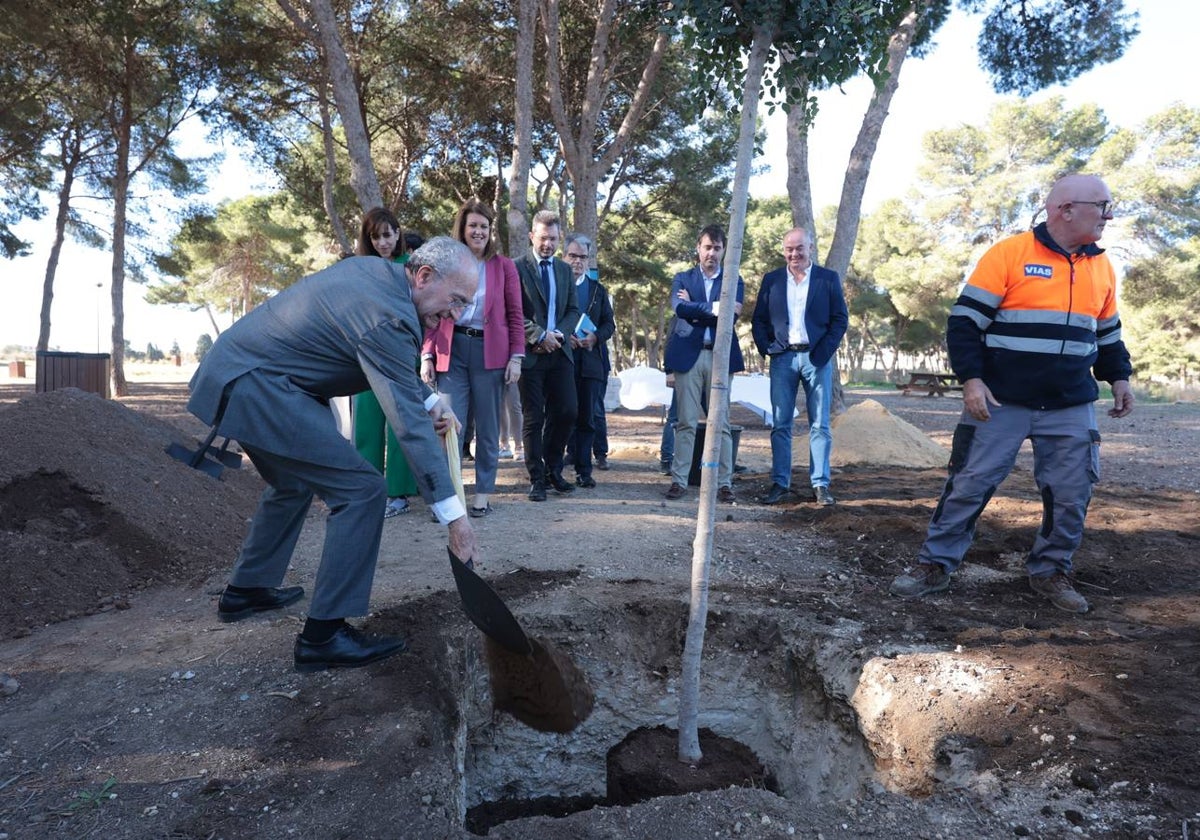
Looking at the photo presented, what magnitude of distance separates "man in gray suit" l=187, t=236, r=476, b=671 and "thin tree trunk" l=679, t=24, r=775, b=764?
2.59 ft

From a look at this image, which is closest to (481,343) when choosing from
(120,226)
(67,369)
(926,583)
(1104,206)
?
(926,583)

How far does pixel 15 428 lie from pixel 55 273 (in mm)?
14331

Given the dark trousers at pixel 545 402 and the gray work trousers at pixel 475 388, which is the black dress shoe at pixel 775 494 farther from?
the gray work trousers at pixel 475 388

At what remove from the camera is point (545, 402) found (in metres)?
5.59

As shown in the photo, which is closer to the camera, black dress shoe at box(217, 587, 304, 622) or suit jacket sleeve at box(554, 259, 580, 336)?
black dress shoe at box(217, 587, 304, 622)

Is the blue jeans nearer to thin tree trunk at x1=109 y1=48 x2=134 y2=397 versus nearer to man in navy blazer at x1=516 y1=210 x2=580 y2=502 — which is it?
man in navy blazer at x1=516 y1=210 x2=580 y2=502

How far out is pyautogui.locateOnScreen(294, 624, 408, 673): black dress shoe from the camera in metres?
2.75

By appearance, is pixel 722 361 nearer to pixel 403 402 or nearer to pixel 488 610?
pixel 403 402

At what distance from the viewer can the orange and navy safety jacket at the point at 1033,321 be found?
3.26 m

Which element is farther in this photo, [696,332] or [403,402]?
[696,332]

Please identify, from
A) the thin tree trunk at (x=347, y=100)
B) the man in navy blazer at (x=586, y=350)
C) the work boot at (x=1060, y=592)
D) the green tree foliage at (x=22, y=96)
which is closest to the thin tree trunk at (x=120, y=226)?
the green tree foliage at (x=22, y=96)

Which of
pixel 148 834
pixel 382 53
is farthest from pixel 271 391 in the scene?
pixel 382 53

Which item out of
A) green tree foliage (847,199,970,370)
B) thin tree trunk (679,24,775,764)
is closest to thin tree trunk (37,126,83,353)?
thin tree trunk (679,24,775,764)

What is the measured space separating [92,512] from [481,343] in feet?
7.79
